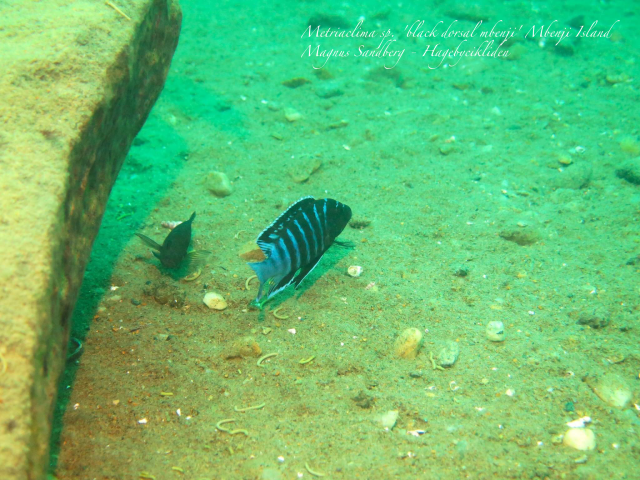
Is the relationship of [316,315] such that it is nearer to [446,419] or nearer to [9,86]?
[446,419]

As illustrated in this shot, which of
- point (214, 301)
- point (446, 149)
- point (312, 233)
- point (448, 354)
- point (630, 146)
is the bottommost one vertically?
point (214, 301)

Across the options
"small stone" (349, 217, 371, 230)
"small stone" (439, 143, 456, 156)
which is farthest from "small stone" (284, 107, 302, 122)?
"small stone" (349, 217, 371, 230)

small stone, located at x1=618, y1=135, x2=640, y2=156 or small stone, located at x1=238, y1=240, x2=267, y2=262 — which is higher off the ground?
small stone, located at x1=618, y1=135, x2=640, y2=156

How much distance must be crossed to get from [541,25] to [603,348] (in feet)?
38.3

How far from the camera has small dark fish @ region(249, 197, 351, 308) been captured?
304cm

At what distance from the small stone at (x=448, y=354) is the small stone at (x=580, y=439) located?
880 millimetres

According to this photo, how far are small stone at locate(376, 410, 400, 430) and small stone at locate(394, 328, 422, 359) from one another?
567 mm

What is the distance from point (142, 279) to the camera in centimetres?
393

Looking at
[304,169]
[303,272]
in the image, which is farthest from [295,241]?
[304,169]

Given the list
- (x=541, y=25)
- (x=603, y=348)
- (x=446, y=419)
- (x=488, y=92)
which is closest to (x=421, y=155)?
(x=488, y=92)

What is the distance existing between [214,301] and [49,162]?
1900mm

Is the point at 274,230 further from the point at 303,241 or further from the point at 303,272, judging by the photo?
the point at 303,272

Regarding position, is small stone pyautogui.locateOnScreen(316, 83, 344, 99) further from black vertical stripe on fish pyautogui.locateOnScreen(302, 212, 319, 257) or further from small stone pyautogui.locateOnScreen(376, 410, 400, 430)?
small stone pyautogui.locateOnScreen(376, 410, 400, 430)

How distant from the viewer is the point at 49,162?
2191 millimetres
